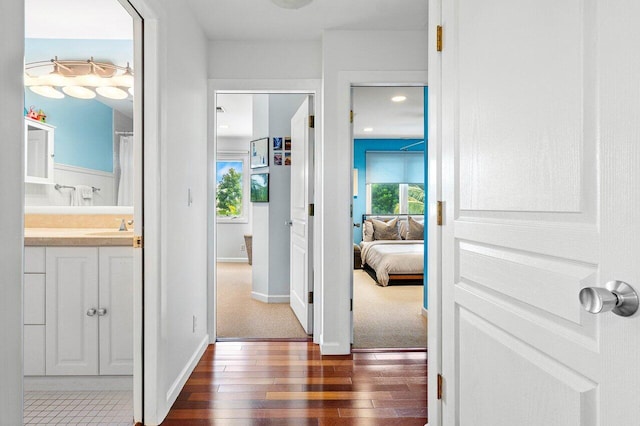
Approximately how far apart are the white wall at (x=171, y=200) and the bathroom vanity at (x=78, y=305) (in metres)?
0.31

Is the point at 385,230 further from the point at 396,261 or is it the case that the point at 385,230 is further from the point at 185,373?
the point at 185,373

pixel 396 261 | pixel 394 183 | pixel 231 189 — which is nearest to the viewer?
pixel 396 261

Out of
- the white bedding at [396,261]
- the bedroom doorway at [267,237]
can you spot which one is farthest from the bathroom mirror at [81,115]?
the white bedding at [396,261]

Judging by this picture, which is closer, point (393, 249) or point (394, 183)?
point (393, 249)

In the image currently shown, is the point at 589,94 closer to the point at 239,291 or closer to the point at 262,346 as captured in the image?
the point at 262,346

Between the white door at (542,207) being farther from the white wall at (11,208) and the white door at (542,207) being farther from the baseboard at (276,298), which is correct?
the baseboard at (276,298)

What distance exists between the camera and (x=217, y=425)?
201 centimetres

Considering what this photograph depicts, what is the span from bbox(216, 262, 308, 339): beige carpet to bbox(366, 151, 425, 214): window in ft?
12.6

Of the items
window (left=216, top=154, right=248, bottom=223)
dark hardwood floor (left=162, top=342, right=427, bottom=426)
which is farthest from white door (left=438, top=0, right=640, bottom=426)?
window (left=216, top=154, right=248, bottom=223)

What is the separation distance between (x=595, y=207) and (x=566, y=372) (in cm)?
37

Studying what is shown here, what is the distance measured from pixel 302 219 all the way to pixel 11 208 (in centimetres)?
287

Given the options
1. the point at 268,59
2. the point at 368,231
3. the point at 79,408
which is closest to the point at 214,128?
the point at 268,59

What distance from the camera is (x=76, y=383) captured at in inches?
92.1

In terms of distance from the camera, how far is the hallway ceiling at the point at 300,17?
105 inches
